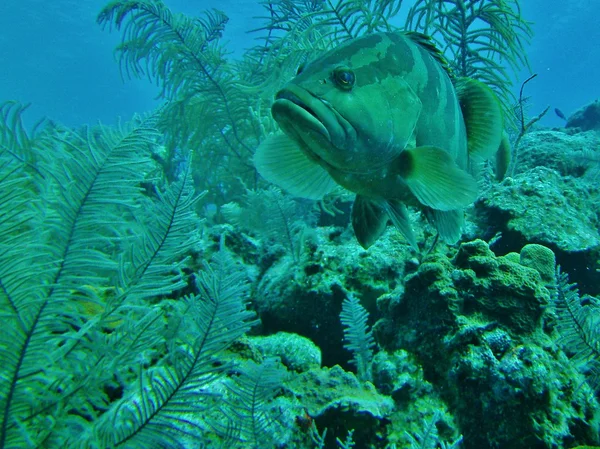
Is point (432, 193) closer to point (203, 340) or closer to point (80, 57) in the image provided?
point (203, 340)


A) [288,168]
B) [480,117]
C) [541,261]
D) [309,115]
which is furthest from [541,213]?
[309,115]

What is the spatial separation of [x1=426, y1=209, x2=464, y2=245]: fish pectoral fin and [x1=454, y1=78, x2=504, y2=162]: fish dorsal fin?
1.24ft

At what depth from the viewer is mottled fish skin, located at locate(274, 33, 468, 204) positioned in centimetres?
146

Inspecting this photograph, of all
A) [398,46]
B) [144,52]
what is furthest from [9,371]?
[144,52]

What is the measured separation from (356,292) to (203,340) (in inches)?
93.6

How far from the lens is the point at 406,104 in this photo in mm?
1668

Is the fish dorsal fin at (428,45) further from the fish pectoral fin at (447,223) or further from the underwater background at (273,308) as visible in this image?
the fish pectoral fin at (447,223)

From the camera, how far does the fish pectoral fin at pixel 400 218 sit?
1.96m

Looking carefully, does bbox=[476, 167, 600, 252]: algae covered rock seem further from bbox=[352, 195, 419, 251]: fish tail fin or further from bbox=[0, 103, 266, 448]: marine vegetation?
bbox=[0, 103, 266, 448]: marine vegetation

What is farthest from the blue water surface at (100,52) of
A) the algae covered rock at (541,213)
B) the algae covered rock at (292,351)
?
the algae covered rock at (292,351)

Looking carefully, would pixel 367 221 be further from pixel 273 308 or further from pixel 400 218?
pixel 273 308

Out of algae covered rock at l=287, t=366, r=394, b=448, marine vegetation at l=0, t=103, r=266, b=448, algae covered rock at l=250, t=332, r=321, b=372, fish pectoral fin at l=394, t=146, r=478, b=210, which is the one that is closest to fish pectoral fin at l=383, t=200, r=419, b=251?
fish pectoral fin at l=394, t=146, r=478, b=210

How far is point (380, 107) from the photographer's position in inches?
60.8

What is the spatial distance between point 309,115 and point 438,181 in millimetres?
702
